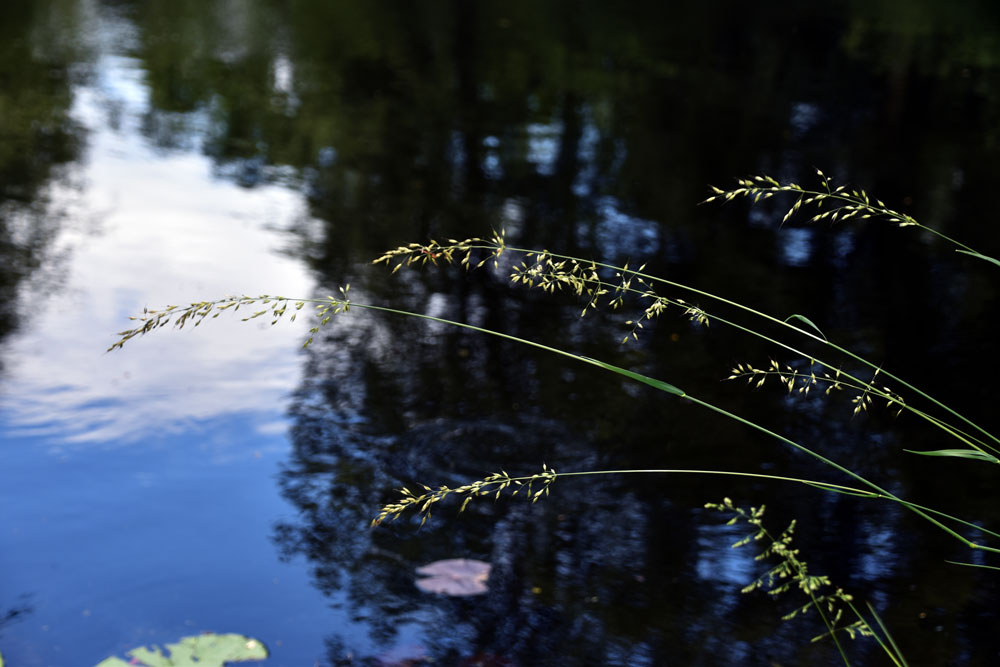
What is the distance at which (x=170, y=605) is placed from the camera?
2.81m

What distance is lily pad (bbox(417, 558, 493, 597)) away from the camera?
2953mm

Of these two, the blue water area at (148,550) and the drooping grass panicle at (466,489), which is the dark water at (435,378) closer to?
the blue water area at (148,550)

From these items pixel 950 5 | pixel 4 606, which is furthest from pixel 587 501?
pixel 950 5

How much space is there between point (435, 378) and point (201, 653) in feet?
6.12

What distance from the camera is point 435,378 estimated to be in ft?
13.7

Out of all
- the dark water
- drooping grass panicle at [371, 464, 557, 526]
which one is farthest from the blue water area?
drooping grass panicle at [371, 464, 557, 526]

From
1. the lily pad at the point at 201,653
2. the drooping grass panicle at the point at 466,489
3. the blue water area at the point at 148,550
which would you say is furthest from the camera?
the blue water area at the point at 148,550

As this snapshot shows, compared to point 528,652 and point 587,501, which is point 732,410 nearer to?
point 587,501

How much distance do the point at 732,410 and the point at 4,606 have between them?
2.92m

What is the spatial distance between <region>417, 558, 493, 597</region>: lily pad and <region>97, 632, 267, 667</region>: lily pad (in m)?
0.55

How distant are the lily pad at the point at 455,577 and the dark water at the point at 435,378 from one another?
5 centimetres

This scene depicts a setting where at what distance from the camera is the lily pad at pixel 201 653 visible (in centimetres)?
238

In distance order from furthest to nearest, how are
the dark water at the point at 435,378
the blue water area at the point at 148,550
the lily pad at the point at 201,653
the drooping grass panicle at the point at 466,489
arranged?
1. the dark water at the point at 435,378
2. the blue water area at the point at 148,550
3. the lily pad at the point at 201,653
4. the drooping grass panicle at the point at 466,489

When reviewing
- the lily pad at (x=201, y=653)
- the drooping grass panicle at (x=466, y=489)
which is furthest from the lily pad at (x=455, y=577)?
the lily pad at (x=201, y=653)
